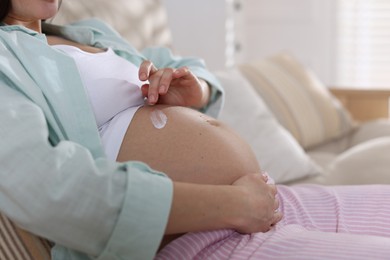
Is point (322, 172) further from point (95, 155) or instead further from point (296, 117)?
point (95, 155)

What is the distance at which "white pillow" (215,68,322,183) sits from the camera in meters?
1.96

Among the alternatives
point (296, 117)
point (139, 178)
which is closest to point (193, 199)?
point (139, 178)

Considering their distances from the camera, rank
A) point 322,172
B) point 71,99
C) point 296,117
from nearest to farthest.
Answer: point 71,99 → point 322,172 → point 296,117

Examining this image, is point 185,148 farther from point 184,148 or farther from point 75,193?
point 75,193

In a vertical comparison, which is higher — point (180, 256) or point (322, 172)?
point (180, 256)

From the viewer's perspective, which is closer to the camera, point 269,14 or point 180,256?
point 180,256

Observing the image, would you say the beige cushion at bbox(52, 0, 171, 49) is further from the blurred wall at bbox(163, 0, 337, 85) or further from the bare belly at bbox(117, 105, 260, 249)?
the blurred wall at bbox(163, 0, 337, 85)

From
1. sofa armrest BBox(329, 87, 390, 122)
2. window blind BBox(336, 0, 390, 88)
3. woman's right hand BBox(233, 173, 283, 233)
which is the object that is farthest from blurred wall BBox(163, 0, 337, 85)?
woman's right hand BBox(233, 173, 283, 233)

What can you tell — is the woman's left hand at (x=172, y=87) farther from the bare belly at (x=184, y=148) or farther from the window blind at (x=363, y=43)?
the window blind at (x=363, y=43)

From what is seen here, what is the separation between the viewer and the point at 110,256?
94cm

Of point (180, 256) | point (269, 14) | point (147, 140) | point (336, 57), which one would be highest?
point (147, 140)

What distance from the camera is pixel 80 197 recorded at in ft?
3.01

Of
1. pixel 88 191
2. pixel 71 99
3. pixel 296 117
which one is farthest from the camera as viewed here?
pixel 296 117

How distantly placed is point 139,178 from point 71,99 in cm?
25
